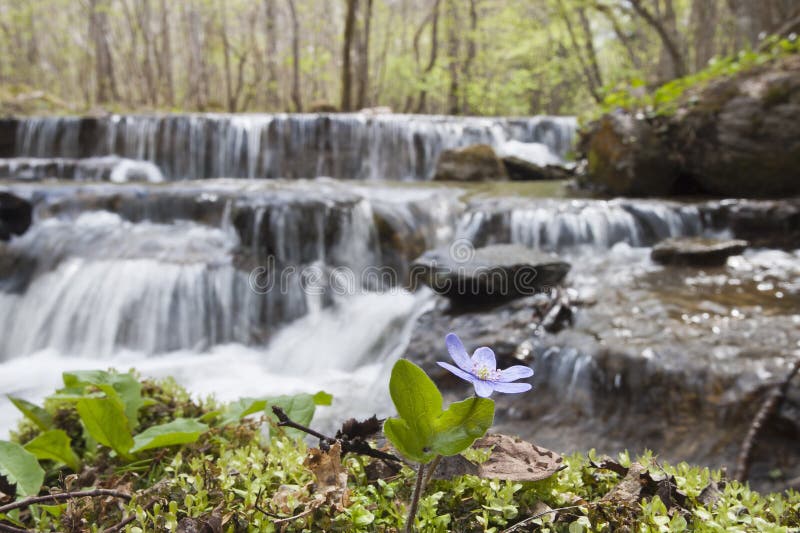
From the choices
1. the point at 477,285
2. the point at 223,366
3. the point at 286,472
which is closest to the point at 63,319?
the point at 223,366

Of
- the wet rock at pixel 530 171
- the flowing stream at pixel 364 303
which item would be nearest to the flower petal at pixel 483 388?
the flowing stream at pixel 364 303

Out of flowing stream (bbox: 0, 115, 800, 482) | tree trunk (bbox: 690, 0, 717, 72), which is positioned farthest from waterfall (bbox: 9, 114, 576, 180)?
tree trunk (bbox: 690, 0, 717, 72)

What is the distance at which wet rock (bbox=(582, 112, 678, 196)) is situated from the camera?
8406 mm

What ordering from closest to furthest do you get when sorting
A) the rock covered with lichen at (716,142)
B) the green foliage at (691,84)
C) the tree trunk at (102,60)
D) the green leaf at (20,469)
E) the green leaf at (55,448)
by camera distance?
the green leaf at (20,469) → the green leaf at (55,448) → the rock covered with lichen at (716,142) → the green foliage at (691,84) → the tree trunk at (102,60)

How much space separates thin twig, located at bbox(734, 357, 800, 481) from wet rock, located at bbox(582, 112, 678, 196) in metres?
5.59

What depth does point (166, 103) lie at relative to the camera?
27484mm

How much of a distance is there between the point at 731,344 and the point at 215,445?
3.72 m

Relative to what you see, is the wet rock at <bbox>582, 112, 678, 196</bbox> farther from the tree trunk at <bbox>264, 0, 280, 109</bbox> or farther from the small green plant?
the tree trunk at <bbox>264, 0, 280, 109</bbox>

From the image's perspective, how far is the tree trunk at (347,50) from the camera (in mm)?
14719

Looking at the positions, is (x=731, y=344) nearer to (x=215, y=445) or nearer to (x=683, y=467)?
(x=683, y=467)

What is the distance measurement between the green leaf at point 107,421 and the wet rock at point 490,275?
3616 millimetres

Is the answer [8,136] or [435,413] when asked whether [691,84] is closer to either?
[435,413]

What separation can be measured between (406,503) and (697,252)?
5.91 meters

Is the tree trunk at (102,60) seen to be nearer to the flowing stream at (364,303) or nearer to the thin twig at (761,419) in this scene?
the flowing stream at (364,303)
